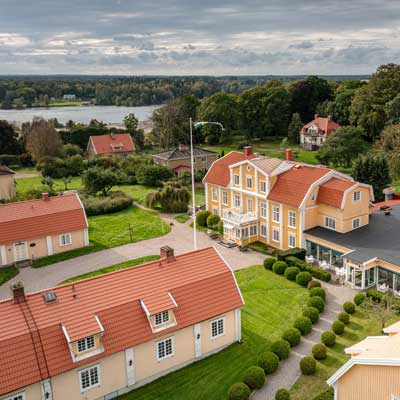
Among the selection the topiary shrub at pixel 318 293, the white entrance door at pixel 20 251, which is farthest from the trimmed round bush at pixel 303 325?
the white entrance door at pixel 20 251

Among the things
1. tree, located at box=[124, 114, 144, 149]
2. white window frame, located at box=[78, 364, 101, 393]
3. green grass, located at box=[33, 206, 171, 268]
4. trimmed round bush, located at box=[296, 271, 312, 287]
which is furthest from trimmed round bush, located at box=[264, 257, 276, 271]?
tree, located at box=[124, 114, 144, 149]

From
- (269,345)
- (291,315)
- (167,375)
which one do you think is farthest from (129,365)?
(291,315)

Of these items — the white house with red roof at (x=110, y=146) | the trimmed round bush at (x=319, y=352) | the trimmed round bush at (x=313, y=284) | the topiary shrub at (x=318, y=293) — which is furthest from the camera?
the white house with red roof at (x=110, y=146)

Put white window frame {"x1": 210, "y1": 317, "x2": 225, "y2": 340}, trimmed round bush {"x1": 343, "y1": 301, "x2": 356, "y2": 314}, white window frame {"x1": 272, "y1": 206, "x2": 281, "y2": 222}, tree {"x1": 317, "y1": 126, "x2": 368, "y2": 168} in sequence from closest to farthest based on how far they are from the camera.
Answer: white window frame {"x1": 210, "y1": 317, "x2": 225, "y2": 340}, trimmed round bush {"x1": 343, "y1": 301, "x2": 356, "y2": 314}, white window frame {"x1": 272, "y1": 206, "x2": 281, "y2": 222}, tree {"x1": 317, "y1": 126, "x2": 368, "y2": 168}

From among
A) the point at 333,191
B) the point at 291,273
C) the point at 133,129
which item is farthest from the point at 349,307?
the point at 133,129

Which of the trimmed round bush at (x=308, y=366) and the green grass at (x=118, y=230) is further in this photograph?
the green grass at (x=118, y=230)

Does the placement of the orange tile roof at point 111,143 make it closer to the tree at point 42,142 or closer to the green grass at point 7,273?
the tree at point 42,142

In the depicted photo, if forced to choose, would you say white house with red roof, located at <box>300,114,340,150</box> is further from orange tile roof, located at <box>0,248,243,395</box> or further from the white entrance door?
orange tile roof, located at <box>0,248,243,395</box>

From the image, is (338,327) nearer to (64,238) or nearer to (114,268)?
(114,268)
